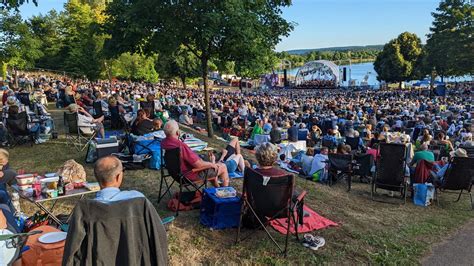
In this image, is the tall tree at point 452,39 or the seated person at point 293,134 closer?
the seated person at point 293,134

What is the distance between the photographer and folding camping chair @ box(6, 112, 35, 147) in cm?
917

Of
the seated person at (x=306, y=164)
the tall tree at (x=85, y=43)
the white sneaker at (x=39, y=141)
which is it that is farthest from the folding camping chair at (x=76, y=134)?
the tall tree at (x=85, y=43)

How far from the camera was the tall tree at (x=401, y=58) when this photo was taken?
5216cm

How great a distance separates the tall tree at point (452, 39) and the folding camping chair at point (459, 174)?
36.7m

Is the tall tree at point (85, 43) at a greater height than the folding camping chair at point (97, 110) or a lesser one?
greater

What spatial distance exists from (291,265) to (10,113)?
8.11 m

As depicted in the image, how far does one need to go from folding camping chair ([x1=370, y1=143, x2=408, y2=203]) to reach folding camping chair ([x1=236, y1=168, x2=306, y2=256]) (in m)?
3.74

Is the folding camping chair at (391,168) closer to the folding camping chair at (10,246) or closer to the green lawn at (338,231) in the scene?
the green lawn at (338,231)

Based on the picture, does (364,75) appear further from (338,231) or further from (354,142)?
(338,231)

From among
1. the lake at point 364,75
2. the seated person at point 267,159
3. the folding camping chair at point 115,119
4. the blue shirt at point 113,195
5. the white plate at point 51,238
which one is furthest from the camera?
the lake at point 364,75

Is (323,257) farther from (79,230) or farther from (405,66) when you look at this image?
(405,66)

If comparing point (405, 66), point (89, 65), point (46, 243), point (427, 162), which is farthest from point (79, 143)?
point (405, 66)

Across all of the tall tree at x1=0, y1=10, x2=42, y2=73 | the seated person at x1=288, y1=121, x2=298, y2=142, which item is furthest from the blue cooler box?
the tall tree at x1=0, y1=10, x2=42, y2=73

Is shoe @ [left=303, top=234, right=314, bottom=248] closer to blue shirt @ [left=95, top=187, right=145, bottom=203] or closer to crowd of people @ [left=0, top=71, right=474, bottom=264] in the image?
crowd of people @ [left=0, top=71, right=474, bottom=264]
